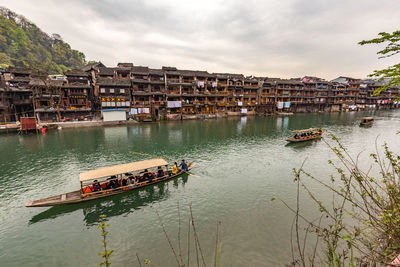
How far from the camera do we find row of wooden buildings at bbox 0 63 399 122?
169 feet

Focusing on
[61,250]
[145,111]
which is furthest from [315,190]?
[145,111]

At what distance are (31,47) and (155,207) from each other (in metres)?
134

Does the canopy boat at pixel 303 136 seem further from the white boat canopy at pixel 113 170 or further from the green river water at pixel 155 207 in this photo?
the white boat canopy at pixel 113 170

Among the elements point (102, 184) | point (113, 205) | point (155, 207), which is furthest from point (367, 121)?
point (102, 184)

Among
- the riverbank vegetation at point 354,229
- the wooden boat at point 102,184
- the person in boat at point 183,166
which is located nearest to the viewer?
the riverbank vegetation at point 354,229

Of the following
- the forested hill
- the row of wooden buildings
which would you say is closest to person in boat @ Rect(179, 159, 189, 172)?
the row of wooden buildings

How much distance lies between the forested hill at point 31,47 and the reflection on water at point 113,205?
89111mm

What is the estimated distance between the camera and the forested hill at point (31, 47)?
8669cm

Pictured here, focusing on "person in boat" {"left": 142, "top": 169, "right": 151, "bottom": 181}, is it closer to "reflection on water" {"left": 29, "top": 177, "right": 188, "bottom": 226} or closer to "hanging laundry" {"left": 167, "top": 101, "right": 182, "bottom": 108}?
"reflection on water" {"left": 29, "top": 177, "right": 188, "bottom": 226}

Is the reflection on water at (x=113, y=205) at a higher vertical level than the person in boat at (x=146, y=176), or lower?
lower

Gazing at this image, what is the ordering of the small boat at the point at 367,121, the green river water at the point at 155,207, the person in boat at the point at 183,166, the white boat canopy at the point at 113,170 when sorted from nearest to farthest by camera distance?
the green river water at the point at 155,207 < the white boat canopy at the point at 113,170 < the person in boat at the point at 183,166 < the small boat at the point at 367,121

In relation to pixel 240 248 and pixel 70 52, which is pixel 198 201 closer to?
pixel 240 248

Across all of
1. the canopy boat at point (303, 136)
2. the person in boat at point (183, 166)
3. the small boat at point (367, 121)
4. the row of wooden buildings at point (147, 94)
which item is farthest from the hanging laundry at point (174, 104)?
the small boat at point (367, 121)

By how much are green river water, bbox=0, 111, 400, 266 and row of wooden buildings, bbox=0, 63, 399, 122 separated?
88.3ft
